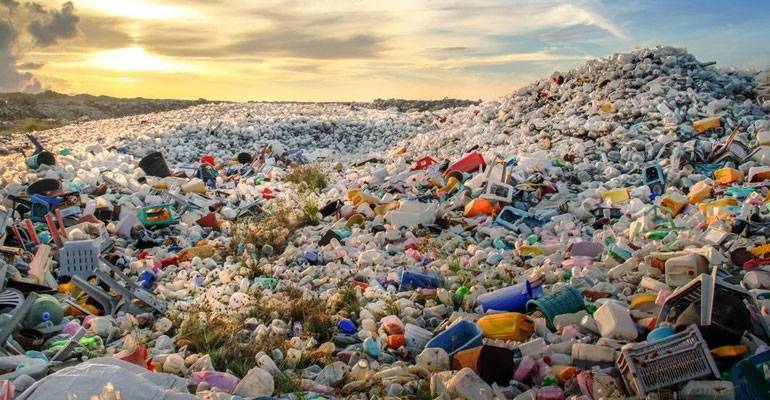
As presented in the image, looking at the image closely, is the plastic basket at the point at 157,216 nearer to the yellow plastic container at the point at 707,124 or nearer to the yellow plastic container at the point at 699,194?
the yellow plastic container at the point at 699,194

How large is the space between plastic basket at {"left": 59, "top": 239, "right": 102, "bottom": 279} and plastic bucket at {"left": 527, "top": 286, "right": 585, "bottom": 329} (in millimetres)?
3894

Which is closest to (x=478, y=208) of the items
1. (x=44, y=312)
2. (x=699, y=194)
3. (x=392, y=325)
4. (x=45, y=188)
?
(x=699, y=194)

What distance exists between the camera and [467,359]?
358cm

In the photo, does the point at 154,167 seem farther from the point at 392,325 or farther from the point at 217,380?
the point at 217,380

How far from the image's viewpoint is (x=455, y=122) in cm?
1498

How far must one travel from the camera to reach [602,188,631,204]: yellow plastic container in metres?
6.98

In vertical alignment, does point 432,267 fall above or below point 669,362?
below

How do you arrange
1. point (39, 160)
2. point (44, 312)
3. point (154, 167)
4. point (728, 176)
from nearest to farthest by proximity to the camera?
1. point (44, 312)
2. point (728, 176)
3. point (39, 160)
4. point (154, 167)

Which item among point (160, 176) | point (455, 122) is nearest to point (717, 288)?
point (160, 176)

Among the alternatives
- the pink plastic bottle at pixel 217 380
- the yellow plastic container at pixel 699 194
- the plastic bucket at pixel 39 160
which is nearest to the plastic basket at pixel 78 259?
the pink plastic bottle at pixel 217 380

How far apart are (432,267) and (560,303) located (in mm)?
1519

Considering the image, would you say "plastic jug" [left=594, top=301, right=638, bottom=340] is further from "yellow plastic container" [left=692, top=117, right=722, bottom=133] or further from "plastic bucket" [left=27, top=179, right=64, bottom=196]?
"plastic bucket" [left=27, top=179, right=64, bottom=196]

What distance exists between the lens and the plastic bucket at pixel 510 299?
446cm

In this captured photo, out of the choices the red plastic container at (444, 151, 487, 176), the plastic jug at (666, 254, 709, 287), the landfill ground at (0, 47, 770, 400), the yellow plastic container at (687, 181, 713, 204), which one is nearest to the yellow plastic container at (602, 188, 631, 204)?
the landfill ground at (0, 47, 770, 400)
